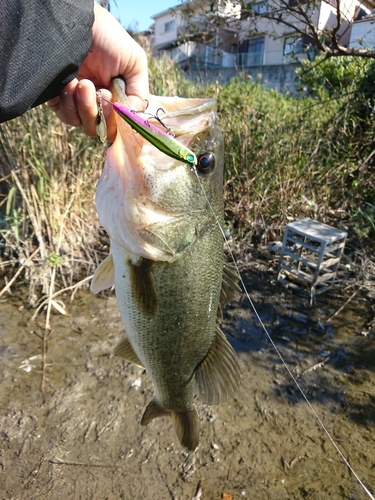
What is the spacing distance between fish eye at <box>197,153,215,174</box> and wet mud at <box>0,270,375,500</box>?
79.2 inches

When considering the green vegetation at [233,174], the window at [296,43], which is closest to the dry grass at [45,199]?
the green vegetation at [233,174]

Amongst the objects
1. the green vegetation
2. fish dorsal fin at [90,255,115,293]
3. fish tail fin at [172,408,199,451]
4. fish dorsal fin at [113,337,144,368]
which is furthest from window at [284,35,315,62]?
fish tail fin at [172,408,199,451]

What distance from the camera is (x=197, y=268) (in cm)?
151

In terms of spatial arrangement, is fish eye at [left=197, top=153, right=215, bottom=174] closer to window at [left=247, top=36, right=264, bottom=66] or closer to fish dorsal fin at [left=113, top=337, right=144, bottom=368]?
fish dorsal fin at [left=113, top=337, right=144, bottom=368]

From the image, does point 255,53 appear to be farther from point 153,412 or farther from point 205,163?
point 153,412

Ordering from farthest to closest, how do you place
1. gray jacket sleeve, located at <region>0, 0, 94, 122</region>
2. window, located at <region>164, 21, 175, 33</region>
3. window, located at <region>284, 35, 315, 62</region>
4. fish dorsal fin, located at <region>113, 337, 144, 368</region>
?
1. window, located at <region>164, 21, 175, 33</region>
2. window, located at <region>284, 35, 315, 62</region>
3. fish dorsal fin, located at <region>113, 337, 144, 368</region>
4. gray jacket sleeve, located at <region>0, 0, 94, 122</region>

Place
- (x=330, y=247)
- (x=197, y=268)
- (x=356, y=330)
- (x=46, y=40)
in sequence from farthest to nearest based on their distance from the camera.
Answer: (x=330, y=247) → (x=356, y=330) → (x=197, y=268) → (x=46, y=40)

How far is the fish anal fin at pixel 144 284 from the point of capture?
1.48 m

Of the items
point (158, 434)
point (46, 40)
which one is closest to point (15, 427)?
point (158, 434)

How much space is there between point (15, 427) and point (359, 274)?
3991mm

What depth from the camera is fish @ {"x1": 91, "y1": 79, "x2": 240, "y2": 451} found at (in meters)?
1.38

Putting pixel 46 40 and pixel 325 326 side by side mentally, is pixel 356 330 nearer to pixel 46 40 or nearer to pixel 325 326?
pixel 325 326

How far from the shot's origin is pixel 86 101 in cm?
139

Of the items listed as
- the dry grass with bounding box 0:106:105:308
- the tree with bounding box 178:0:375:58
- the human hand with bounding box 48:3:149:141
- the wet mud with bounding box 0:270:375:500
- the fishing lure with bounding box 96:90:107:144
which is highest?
the tree with bounding box 178:0:375:58
